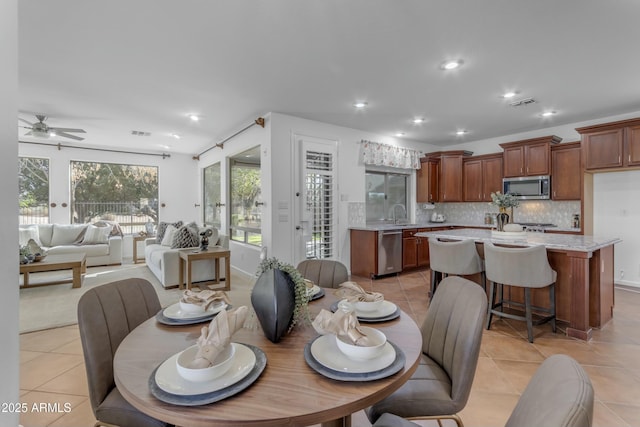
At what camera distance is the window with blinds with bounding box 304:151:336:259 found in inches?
183

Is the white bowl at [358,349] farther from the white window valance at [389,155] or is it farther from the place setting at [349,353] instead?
the white window valance at [389,155]

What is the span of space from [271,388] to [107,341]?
898 mm

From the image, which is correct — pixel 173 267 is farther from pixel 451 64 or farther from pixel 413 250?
pixel 451 64

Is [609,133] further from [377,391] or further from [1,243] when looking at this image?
[1,243]

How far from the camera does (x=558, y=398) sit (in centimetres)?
60

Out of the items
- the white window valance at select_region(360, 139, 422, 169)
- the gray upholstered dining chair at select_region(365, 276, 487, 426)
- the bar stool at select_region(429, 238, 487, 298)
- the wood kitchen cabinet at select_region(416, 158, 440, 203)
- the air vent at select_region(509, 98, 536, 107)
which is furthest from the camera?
the wood kitchen cabinet at select_region(416, 158, 440, 203)

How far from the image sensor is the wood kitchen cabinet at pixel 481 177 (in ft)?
18.6

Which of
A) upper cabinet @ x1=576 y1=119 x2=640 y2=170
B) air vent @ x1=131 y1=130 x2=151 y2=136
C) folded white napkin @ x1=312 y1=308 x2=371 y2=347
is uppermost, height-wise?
air vent @ x1=131 y1=130 x2=151 y2=136

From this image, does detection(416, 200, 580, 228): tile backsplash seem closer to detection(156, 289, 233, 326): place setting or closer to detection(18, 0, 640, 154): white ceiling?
detection(18, 0, 640, 154): white ceiling

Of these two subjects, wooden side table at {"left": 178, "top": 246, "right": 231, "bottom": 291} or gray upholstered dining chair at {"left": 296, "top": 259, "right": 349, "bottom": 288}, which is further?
wooden side table at {"left": 178, "top": 246, "right": 231, "bottom": 291}

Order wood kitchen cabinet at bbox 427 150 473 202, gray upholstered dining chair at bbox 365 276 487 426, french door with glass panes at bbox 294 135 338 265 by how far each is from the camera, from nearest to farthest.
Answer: gray upholstered dining chair at bbox 365 276 487 426 → french door with glass panes at bbox 294 135 338 265 → wood kitchen cabinet at bbox 427 150 473 202

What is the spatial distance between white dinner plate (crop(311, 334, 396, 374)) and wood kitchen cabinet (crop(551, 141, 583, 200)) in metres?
5.34

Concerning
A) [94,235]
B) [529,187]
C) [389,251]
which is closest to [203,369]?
[389,251]

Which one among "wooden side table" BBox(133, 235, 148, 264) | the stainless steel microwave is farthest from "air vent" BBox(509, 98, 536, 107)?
"wooden side table" BBox(133, 235, 148, 264)
